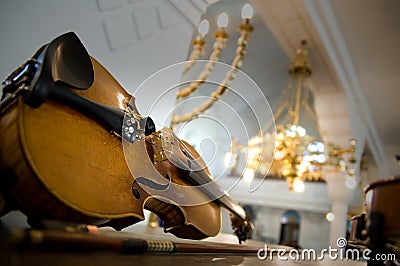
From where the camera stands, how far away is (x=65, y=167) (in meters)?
0.54

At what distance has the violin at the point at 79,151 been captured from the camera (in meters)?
0.50

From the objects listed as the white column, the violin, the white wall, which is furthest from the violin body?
the white column

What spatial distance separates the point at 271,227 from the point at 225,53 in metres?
5.93

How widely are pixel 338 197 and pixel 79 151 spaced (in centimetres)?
547

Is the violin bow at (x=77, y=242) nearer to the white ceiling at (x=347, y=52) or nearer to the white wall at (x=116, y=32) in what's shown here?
the white wall at (x=116, y=32)

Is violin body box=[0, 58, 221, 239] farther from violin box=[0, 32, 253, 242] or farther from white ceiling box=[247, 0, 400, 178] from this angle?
white ceiling box=[247, 0, 400, 178]

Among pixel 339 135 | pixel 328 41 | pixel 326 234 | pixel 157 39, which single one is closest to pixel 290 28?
pixel 328 41

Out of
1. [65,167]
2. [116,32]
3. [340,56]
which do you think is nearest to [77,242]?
[65,167]

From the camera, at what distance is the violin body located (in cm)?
49

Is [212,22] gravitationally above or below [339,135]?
above

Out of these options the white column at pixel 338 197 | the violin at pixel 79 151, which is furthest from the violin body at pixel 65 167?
the white column at pixel 338 197

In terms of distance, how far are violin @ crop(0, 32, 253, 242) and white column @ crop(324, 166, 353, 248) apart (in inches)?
189

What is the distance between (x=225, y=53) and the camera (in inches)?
205

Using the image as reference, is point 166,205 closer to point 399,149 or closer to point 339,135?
point 339,135
